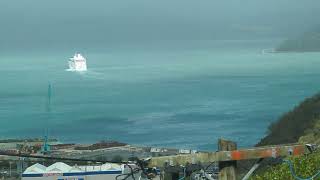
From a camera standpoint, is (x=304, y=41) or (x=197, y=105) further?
(x=304, y=41)

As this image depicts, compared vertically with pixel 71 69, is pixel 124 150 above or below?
below

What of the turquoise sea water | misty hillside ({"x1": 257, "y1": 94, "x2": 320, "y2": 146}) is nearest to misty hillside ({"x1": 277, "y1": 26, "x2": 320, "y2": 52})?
the turquoise sea water

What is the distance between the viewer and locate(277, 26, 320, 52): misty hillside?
125m

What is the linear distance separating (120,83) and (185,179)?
65.3 metres

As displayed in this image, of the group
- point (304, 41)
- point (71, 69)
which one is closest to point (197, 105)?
point (71, 69)

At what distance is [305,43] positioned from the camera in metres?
130

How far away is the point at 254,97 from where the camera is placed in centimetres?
5250

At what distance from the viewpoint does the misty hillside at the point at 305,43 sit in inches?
4929

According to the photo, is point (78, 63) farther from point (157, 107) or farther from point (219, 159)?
point (219, 159)

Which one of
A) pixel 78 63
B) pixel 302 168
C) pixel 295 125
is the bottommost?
pixel 302 168

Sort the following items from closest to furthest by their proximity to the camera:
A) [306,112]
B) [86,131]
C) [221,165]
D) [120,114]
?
[221,165]
[306,112]
[86,131]
[120,114]

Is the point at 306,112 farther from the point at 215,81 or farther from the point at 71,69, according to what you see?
the point at 71,69

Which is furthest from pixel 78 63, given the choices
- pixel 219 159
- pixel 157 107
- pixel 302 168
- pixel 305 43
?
pixel 219 159

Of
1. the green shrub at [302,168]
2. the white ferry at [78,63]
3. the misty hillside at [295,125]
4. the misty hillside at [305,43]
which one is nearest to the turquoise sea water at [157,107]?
the misty hillside at [295,125]
